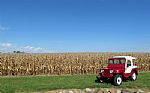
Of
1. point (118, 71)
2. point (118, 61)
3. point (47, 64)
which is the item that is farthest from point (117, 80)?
point (47, 64)

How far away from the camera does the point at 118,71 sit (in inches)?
869

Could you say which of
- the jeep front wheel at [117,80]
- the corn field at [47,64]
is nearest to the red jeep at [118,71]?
the jeep front wheel at [117,80]

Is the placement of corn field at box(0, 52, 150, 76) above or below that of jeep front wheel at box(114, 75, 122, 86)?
above

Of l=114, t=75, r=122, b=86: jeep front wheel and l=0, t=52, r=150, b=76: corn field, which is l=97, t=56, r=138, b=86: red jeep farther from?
l=0, t=52, r=150, b=76: corn field

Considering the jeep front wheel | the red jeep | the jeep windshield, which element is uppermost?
the jeep windshield

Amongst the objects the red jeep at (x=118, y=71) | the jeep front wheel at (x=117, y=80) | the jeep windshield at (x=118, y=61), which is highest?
the jeep windshield at (x=118, y=61)

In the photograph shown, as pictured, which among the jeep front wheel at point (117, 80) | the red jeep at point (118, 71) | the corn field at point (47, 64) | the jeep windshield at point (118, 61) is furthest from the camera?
the corn field at point (47, 64)

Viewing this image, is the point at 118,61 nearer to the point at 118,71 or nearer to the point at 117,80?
the point at 118,71

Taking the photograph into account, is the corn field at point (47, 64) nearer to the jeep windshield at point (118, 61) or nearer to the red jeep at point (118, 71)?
the jeep windshield at point (118, 61)

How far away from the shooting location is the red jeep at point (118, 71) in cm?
2181

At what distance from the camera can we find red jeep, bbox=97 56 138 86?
2181 cm

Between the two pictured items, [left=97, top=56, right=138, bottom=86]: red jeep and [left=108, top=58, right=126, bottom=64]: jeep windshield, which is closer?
[left=97, top=56, right=138, bottom=86]: red jeep

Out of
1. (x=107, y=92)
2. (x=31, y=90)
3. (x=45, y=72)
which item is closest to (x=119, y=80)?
Answer: (x=107, y=92)

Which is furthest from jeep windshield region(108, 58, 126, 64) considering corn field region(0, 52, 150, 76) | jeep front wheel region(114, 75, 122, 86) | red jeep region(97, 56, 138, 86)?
corn field region(0, 52, 150, 76)
